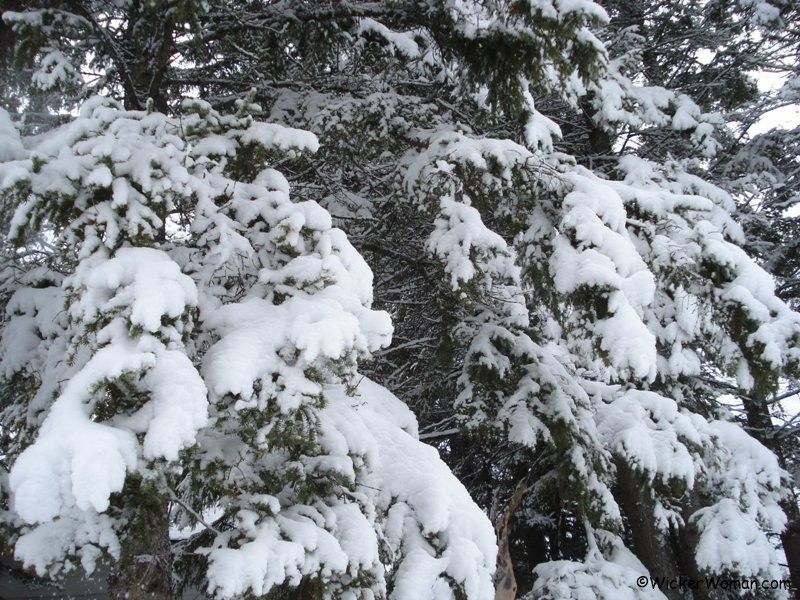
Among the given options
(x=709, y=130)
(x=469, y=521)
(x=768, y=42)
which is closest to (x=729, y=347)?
(x=469, y=521)

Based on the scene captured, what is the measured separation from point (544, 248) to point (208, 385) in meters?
2.56

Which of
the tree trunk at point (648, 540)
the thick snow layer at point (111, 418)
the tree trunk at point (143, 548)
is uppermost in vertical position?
the thick snow layer at point (111, 418)

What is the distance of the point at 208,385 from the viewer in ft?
7.56

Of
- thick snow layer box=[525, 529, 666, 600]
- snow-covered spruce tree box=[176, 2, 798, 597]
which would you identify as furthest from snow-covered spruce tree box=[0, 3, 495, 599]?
thick snow layer box=[525, 529, 666, 600]

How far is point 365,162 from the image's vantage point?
20.1 ft

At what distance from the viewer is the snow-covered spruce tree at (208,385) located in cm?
202

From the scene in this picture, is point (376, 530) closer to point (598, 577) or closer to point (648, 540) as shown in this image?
point (598, 577)

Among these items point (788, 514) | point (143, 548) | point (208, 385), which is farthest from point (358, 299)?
point (788, 514)

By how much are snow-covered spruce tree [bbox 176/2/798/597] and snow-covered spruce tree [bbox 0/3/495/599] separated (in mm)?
1305

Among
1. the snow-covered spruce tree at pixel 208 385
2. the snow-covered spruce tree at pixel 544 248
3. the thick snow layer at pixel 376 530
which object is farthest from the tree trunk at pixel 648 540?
the snow-covered spruce tree at pixel 208 385

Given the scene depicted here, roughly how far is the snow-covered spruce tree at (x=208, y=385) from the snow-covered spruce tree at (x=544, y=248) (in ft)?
4.28

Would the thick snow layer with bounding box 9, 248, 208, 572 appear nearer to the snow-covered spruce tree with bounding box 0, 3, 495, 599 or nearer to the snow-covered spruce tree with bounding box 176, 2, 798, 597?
the snow-covered spruce tree with bounding box 0, 3, 495, 599

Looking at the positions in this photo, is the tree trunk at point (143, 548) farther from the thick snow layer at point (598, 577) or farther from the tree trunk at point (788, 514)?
the tree trunk at point (788, 514)

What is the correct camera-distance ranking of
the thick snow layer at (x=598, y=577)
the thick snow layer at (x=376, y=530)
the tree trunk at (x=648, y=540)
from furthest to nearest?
the tree trunk at (x=648, y=540)
the thick snow layer at (x=598, y=577)
the thick snow layer at (x=376, y=530)
